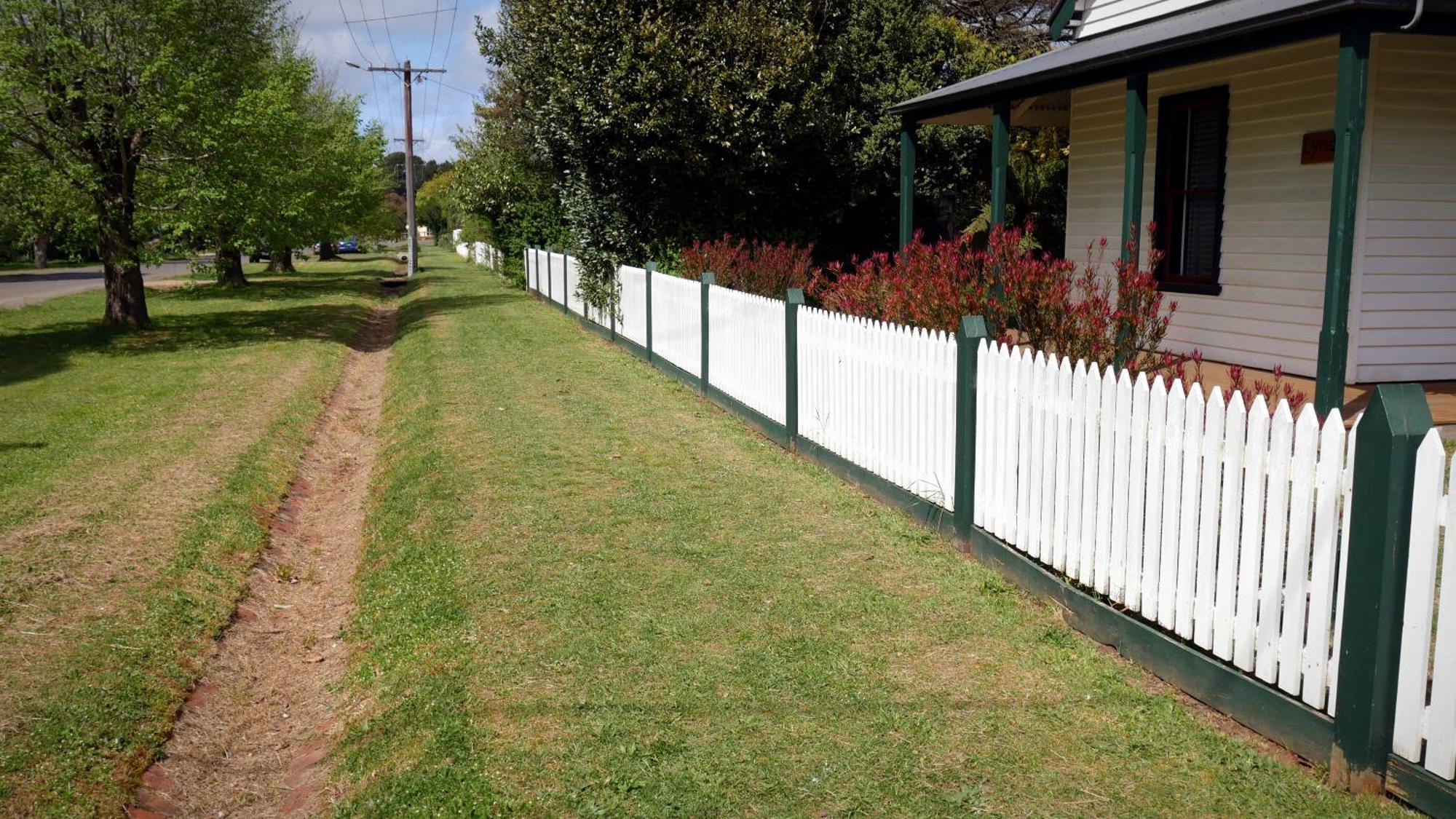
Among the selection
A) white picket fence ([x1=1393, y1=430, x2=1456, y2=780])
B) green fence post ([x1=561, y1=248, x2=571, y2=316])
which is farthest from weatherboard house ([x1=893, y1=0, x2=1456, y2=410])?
green fence post ([x1=561, y1=248, x2=571, y2=316])

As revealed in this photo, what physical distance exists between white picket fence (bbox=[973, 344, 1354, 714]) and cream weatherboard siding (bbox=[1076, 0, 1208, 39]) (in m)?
7.58

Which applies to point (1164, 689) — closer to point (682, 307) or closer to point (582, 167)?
point (682, 307)

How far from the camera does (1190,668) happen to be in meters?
4.46

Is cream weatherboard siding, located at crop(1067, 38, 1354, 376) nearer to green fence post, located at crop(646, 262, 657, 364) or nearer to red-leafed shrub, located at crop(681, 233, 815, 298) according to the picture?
red-leafed shrub, located at crop(681, 233, 815, 298)

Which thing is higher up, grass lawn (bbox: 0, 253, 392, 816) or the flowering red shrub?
the flowering red shrub

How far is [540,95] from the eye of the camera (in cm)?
1897

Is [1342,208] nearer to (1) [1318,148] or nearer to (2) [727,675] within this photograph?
(1) [1318,148]

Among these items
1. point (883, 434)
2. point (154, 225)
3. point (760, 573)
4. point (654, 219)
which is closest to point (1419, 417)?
point (760, 573)

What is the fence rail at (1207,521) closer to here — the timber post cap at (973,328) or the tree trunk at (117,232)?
the timber post cap at (973,328)

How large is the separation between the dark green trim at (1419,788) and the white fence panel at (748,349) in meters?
6.36

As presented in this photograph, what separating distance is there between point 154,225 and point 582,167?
729 cm

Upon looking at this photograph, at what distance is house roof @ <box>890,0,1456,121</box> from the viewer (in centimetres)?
730

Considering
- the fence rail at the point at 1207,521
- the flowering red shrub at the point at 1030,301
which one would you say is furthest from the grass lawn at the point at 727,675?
the flowering red shrub at the point at 1030,301

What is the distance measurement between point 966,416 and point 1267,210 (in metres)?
5.73
